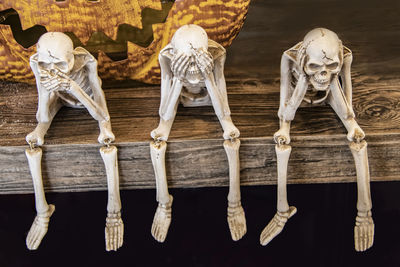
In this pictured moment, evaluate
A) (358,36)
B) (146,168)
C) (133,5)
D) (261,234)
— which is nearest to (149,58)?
(133,5)

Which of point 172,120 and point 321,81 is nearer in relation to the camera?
point 321,81

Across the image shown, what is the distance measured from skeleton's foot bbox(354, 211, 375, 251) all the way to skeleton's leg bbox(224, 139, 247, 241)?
0.20 m

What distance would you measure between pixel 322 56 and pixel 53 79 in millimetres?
431

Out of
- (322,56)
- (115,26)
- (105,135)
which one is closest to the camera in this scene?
(322,56)

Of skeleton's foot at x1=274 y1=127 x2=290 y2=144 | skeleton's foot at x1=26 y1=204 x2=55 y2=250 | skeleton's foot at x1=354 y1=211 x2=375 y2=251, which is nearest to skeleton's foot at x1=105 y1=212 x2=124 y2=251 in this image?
skeleton's foot at x1=26 y1=204 x2=55 y2=250

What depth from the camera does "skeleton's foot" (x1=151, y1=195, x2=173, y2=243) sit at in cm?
93

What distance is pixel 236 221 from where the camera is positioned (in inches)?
36.9

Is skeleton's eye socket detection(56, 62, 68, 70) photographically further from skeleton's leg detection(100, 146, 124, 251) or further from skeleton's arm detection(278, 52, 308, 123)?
skeleton's arm detection(278, 52, 308, 123)

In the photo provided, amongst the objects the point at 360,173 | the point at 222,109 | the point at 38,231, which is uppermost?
the point at 222,109

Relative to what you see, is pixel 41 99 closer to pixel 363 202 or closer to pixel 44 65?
pixel 44 65

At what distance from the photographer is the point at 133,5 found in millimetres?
1028

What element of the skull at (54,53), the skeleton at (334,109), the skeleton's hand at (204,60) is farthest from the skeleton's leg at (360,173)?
the skull at (54,53)

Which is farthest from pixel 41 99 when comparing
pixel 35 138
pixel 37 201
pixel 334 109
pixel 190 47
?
pixel 334 109

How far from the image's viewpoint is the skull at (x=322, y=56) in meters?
0.82
